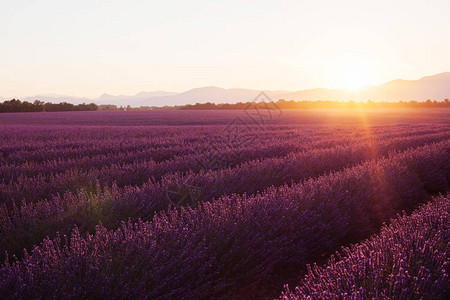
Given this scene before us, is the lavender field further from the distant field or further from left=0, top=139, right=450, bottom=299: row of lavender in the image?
the distant field

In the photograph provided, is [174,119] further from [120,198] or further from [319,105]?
[319,105]

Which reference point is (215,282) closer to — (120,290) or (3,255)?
(120,290)

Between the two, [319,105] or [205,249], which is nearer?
[205,249]

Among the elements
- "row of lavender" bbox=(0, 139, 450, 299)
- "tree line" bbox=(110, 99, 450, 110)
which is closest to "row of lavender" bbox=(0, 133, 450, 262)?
"row of lavender" bbox=(0, 139, 450, 299)

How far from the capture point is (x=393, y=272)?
64.9 inches

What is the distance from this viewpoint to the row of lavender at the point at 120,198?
256 centimetres

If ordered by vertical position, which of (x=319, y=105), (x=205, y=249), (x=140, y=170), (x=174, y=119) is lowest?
(x=205, y=249)

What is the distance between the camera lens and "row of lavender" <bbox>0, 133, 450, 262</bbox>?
2.56m

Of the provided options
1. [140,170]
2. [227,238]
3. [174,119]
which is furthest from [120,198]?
[174,119]

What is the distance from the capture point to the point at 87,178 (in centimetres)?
414

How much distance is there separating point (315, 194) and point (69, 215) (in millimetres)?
2263

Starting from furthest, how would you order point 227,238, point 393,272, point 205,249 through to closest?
point 227,238, point 205,249, point 393,272

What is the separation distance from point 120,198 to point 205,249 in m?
1.24

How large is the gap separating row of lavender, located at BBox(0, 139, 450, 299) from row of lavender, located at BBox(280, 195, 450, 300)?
2.18 feet
